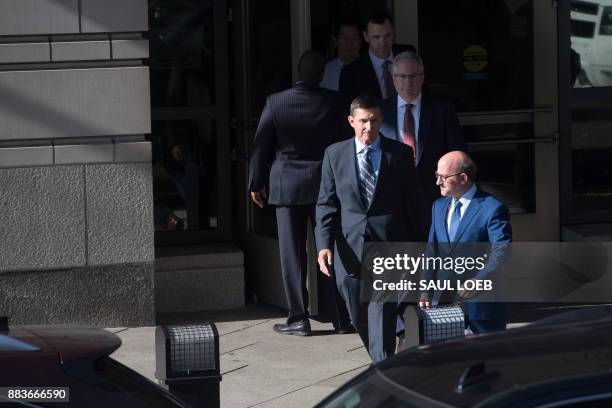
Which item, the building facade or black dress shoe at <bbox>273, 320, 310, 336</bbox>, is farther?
black dress shoe at <bbox>273, 320, 310, 336</bbox>

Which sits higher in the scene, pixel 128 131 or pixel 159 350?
pixel 128 131

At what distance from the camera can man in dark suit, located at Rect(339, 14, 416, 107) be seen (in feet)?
28.5

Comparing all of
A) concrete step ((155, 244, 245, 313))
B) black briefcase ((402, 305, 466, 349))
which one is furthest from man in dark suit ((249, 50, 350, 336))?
black briefcase ((402, 305, 466, 349))

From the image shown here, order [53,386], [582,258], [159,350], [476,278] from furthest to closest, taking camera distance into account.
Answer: [582,258], [476,278], [159,350], [53,386]

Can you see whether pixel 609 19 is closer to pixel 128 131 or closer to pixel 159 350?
pixel 128 131

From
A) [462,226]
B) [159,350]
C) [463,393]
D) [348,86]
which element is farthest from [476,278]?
[463,393]

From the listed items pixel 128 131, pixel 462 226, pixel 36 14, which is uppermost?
pixel 36 14

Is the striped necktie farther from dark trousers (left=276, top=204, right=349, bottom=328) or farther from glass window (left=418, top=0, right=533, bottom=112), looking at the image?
glass window (left=418, top=0, right=533, bottom=112)

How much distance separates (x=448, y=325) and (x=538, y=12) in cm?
495

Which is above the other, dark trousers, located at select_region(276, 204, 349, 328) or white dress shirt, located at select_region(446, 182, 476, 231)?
white dress shirt, located at select_region(446, 182, 476, 231)

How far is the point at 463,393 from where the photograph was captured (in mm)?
3297

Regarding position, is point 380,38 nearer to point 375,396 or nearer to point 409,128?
point 409,128

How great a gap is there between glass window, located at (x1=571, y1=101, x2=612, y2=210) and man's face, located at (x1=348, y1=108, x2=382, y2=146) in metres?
3.53

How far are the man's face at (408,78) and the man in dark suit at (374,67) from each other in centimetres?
69
